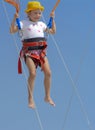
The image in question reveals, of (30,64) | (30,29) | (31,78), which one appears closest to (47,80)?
(31,78)

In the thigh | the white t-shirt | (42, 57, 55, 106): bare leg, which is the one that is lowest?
(42, 57, 55, 106): bare leg

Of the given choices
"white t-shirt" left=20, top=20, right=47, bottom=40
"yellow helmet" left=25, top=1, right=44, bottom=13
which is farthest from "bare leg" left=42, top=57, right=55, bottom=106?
"yellow helmet" left=25, top=1, right=44, bottom=13

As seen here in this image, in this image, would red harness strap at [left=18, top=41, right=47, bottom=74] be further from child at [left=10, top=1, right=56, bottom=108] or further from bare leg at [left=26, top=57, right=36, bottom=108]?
bare leg at [left=26, top=57, right=36, bottom=108]

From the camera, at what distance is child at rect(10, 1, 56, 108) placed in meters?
18.4

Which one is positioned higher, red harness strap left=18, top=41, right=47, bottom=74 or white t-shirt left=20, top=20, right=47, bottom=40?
white t-shirt left=20, top=20, right=47, bottom=40

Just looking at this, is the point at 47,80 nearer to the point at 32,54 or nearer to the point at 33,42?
the point at 32,54

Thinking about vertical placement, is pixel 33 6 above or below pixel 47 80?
above

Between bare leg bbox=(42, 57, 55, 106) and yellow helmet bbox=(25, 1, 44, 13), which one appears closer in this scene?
yellow helmet bbox=(25, 1, 44, 13)

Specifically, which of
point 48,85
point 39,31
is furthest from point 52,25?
point 48,85

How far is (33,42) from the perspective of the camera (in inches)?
725

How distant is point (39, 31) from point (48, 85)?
1.36 metres

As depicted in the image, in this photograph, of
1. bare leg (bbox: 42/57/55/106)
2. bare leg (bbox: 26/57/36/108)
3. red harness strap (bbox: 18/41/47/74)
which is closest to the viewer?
bare leg (bbox: 26/57/36/108)

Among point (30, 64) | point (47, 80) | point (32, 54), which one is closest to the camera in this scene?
point (30, 64)

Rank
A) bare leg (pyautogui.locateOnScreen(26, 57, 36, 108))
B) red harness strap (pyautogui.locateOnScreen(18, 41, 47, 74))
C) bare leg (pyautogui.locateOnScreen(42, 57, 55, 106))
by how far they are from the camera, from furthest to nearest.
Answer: bare leg (pyautogui.locateOnScreen(42, 57, 55, 106)) → red harness strap (pyautogui.locateOnScreen(18, 41, 47, 74)) → bare leg (pyautogui.locateOnScreen(26, 57, 36, 108))
